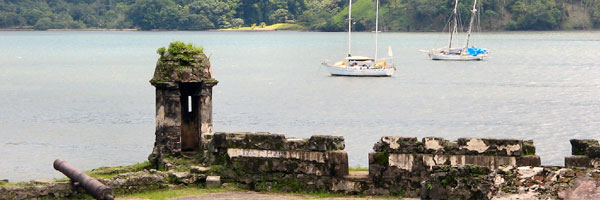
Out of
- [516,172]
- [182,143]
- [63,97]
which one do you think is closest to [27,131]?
[63,97]

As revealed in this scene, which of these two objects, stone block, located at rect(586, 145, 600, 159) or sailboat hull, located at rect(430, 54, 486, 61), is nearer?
stone block, located at rect(586, 145, 600, 159)

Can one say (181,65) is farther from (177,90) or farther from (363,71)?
(363,71)

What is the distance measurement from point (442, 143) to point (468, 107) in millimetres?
54323

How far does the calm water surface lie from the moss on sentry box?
18054 millimetres

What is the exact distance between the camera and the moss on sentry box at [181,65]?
22.5 metres

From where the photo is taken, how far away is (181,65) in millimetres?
22688

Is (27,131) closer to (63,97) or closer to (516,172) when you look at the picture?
(63,97)

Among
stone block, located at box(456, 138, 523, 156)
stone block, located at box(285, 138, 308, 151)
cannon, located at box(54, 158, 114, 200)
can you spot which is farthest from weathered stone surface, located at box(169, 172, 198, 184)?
stone block, located at box(456, 138, 523, 156)

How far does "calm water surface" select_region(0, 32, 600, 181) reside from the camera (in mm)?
51156

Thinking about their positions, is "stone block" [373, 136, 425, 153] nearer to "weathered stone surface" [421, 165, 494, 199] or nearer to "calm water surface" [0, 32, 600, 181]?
"weathered stone surface" [421, 165, 494, 199]

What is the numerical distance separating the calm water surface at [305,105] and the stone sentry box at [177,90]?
17.8 meters

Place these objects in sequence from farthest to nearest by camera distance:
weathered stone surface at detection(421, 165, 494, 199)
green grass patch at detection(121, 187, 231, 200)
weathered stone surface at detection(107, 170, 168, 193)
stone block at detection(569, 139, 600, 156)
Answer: green grass patch at detection(121, 187, 231, 200) → weathered stone surface at detection(107, 170, 168, 193) → stone block at detection(569, 139, 600, 156) → weathered stone surface at detection(421, 165, 494, 199)

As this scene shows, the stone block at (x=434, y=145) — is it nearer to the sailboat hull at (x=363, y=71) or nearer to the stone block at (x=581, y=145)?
the stone block at (x=581, y=145)

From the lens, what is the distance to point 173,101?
2253 cm
